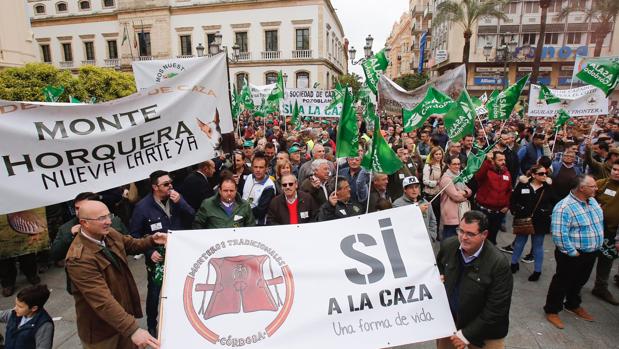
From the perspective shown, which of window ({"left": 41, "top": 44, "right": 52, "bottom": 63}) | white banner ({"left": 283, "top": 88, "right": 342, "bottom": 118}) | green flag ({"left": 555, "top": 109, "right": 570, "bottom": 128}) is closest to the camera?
green flag ({"left": 555, "top": 109, "right": 570, "bottom": 128})

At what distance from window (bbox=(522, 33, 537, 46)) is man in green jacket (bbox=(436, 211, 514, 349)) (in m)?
48.4

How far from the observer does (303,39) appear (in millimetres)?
41375

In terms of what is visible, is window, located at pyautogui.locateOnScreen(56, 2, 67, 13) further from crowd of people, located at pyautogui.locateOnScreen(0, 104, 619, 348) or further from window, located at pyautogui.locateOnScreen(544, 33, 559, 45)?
window, located at pyautogui.locateOnScreen(544, 33, 559, 45)

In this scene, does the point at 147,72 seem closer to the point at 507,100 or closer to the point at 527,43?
the point at 507,100

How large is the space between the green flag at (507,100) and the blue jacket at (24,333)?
804cm

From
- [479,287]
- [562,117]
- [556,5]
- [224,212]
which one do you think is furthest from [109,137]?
[556,5]

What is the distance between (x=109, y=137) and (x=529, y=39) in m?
49.5

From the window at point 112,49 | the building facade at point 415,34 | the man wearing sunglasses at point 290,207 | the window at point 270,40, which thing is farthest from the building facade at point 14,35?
the building facade at point 415,34

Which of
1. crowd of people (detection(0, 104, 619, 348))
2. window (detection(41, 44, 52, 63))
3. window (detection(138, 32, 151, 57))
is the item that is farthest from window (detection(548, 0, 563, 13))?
window (detection(41, 44, 52, 63))

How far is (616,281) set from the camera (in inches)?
208

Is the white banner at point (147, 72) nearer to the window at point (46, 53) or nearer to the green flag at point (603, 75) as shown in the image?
the green flag at point (603, 75)

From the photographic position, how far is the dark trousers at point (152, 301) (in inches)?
150

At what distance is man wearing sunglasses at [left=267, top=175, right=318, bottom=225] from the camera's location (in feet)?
14.2

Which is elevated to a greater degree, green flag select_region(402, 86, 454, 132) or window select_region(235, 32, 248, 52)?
window select_region(235, 32, 248, 52)
